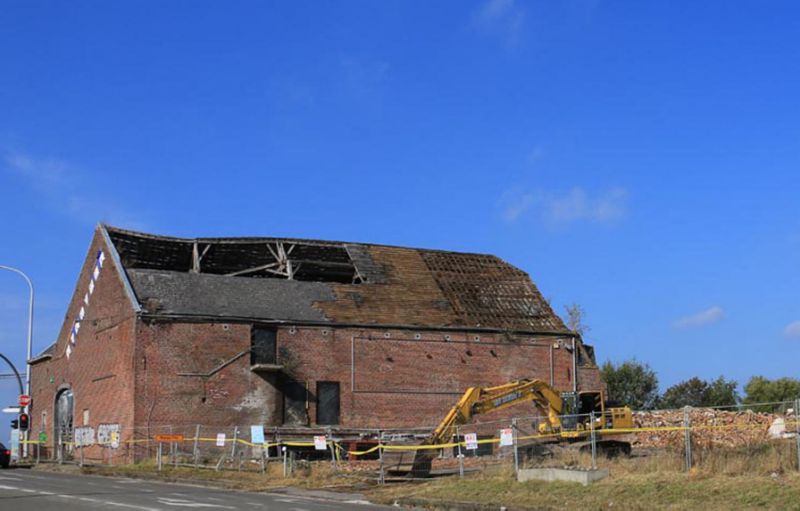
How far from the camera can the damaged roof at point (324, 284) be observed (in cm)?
4122

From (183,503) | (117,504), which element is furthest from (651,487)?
(117,504)

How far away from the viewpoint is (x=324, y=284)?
44688 millimetres

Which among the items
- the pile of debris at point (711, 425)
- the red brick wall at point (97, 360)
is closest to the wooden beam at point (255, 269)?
the red brick wall at point (97, 360)

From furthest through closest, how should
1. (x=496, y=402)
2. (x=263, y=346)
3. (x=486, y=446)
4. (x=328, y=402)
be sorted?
(x=328, y=402) → (x=486, y=446) → (x=263, y=346) → (x=496, y=402)

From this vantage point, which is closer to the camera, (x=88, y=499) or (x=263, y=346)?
(x=88, y=499)

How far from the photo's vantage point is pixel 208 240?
45.2 metres

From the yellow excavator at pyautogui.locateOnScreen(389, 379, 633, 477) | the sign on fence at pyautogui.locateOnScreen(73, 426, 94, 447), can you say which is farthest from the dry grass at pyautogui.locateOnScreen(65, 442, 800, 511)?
the sign on fence at pyautogui.locateOnScreen(73, 426, 94, 447)

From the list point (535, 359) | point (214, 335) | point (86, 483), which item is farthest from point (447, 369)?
point (86, 483)

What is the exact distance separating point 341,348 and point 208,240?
8663 mm

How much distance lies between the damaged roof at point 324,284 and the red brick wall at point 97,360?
56.7 inches

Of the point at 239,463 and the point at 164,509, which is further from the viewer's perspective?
the point at 239,463

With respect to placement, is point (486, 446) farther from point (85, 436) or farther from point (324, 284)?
point (85, 436)

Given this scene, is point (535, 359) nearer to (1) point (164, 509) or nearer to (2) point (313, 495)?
(2) point (313, 495)

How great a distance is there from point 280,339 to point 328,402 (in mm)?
3445
